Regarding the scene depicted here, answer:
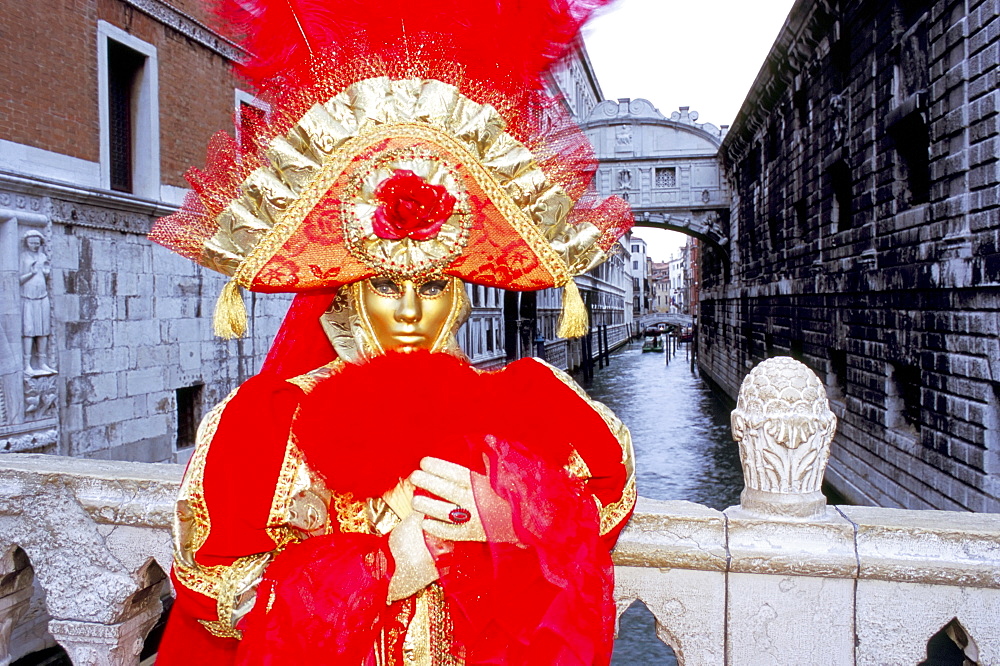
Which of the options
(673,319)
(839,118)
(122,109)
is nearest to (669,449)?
(839,118)

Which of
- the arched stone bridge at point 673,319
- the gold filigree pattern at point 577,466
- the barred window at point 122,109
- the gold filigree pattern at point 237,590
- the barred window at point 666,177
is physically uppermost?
the barred window at point 666,177

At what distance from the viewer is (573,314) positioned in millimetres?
1830

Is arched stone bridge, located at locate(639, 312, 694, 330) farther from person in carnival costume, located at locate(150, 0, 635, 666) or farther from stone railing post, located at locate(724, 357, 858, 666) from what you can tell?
person in carnival costume, located at locate(150, 0, 635, 666)

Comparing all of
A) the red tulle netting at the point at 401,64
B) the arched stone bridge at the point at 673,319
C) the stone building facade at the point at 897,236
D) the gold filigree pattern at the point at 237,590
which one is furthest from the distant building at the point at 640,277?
the gold filigree pattern at the point at 237,590

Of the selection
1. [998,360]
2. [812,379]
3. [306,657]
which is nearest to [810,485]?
[812,379]

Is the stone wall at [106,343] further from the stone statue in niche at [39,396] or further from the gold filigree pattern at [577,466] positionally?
the gold filigree pattern at [577,466]

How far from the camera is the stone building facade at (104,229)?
23.1 ft

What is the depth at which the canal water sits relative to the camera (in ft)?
21.5

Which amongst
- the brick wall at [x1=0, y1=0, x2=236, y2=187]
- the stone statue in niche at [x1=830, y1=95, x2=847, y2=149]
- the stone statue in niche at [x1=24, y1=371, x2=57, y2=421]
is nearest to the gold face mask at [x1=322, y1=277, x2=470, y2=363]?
the stone statue in niche at [x1=24, y1=371, x2=57, y2=421]

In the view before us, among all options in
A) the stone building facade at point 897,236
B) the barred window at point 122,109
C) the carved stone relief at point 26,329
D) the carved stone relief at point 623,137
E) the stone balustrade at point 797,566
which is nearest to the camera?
the stone balustrade at point 797,566

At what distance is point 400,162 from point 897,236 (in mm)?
10541

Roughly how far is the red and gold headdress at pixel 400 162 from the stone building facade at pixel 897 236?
7.54 meters

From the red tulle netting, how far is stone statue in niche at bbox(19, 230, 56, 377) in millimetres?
6499

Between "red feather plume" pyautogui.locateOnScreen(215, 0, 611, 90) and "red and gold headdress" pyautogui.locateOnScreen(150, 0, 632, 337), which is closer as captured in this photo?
"red and gold headdress" pyautogui.locateOnScreen(150, 0, 632, 337)
